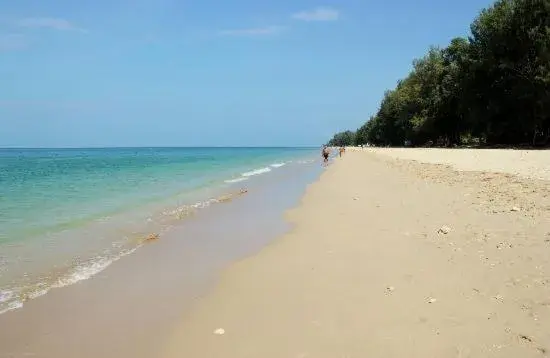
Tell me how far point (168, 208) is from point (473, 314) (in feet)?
43.6

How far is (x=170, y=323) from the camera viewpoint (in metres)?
5.34

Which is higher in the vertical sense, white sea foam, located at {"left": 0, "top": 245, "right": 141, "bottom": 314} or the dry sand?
the dry sand

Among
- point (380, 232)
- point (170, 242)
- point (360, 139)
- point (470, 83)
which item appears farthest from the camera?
point (360, 139)

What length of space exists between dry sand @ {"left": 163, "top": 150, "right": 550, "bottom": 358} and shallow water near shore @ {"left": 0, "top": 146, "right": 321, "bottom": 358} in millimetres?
392

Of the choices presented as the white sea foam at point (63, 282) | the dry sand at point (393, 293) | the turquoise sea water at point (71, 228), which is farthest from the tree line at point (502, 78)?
the white sea foam at point (63, 282)

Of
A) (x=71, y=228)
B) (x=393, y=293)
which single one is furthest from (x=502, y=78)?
(x=393, y=293)

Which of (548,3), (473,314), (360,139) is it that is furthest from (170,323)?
(360,139)

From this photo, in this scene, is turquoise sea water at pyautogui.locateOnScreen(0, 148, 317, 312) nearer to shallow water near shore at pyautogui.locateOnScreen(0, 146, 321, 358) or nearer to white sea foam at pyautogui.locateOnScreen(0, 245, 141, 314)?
white sea foam at pyautogui.locateOnScreen(0, 245, 141, 314)

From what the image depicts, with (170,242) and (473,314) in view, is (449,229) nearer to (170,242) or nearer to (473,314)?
(473,314)

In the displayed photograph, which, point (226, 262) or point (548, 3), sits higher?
point (548, 3)

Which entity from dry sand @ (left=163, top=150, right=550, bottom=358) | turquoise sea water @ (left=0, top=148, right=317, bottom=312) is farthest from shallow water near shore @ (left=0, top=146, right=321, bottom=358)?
turquoise sea water @ (left=0, top=148, right=317, bottom=312)

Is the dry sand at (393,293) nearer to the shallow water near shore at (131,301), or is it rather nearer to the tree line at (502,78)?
the shallow water near shore at (131,301)

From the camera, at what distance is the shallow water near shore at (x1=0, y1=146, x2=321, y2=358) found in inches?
194

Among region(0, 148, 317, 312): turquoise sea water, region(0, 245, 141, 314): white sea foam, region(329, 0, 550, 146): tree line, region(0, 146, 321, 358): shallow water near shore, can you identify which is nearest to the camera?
region(0, 146, 321, 358): shallow water near shore
